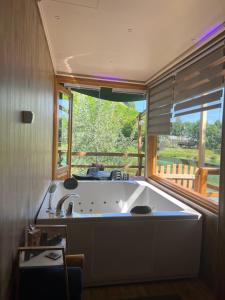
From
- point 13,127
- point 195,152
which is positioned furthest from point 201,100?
point 13,127

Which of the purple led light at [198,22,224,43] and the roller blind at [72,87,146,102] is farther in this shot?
the roller blind at [72,87,146,102]

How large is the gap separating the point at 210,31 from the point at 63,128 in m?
2.76

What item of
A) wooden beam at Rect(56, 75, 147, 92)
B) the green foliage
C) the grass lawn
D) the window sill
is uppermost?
wooden beam at Rect(56, 75, 147, 92)

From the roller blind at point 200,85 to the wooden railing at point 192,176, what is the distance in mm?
676

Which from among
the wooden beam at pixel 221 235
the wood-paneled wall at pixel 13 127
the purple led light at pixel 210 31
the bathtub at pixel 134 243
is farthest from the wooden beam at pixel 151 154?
the wood-paneled wall at pixel 13 127

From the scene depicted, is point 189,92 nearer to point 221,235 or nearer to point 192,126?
point 192,126

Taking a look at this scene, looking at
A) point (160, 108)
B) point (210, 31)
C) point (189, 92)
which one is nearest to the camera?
point (210, 31)

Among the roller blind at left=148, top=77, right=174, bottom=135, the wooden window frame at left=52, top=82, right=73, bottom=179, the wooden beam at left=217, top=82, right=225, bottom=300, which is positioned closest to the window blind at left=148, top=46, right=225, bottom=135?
the roller blind at left=148, top=77, right=174, bottom=135

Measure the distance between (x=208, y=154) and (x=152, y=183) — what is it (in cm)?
150

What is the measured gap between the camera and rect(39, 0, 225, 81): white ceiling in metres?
1.94

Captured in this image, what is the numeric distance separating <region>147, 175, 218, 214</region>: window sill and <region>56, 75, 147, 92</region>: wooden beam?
1.74 meters

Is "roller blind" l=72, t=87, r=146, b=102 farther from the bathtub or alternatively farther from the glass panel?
the bathtub

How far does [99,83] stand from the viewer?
4277mm

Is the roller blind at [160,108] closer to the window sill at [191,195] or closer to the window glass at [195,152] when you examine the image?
the window glass at [195,152]
